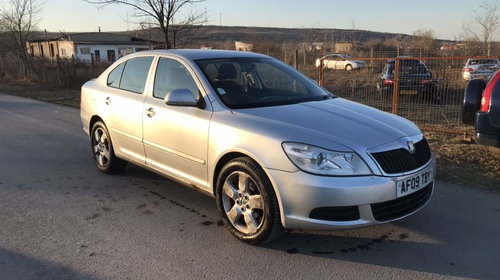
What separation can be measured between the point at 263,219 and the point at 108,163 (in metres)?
2.92

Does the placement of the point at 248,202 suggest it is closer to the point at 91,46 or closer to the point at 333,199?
the point at 333,199

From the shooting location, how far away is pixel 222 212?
3.90 metres

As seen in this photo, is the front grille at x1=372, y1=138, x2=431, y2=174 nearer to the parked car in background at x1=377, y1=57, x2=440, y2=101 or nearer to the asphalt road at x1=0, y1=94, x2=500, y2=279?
the asphalt road at x1=0, y1=94, x2=500, y2=279

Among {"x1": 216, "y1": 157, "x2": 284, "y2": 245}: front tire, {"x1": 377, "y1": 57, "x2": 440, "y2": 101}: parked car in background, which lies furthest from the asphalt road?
{"x1": 377, "y1": 57, "x2": 440, "y2": 101}: parked car in background

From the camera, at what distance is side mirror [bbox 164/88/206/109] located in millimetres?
4031

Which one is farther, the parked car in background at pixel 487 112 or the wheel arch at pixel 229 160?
the parked car in background at pixel 487 112

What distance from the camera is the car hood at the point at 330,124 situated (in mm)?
3373

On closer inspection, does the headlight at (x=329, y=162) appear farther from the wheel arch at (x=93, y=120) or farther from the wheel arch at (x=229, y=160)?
the wheel arch at (x=93, y=120)

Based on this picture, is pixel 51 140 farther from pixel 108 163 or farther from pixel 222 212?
pixel 222 212

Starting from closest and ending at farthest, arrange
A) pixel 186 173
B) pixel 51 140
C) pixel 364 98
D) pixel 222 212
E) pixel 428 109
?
pixel 222 212 → pixel 186 173 → pixel 51 140 → pixel 428 109 → pixel 364 98

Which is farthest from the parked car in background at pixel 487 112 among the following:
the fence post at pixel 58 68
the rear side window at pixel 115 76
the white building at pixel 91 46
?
the white building at pixel 91 46

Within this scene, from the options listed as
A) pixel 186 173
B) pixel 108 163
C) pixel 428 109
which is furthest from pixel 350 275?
pixel 428 109

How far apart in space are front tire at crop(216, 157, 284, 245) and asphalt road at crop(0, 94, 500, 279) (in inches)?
5.2

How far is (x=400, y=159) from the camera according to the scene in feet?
11.3
